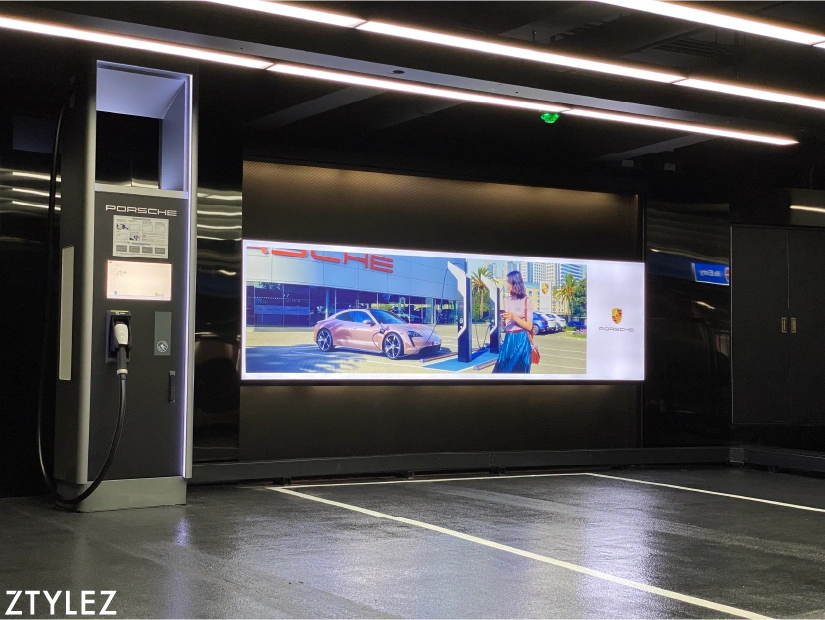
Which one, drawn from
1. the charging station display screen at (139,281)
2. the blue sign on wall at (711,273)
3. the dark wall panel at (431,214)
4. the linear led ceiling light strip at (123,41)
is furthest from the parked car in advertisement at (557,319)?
the linear led ceiling light strip at (123,41)

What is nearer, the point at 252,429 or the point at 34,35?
the point at 34,35

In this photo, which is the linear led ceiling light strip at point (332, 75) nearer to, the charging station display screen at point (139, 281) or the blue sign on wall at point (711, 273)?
the charging station display screen at point (139, 281)

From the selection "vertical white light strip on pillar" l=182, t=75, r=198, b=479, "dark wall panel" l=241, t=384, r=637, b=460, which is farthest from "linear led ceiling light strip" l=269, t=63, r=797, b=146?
"dark wall panel" l=241, t=384, r=637, b=460

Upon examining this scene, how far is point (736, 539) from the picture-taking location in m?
5.82

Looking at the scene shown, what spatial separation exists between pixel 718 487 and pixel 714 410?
A: 7.11 feet

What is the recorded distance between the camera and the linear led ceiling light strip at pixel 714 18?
4.59 metres

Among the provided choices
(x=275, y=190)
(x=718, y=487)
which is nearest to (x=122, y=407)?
(x=275, y=190)

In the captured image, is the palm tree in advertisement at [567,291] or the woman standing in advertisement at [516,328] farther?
the palm tree in advertisement at [567,291]

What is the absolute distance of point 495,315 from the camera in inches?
373

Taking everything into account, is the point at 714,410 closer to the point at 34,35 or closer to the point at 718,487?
the point at 718,487

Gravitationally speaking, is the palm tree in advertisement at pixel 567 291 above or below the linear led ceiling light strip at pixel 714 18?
below

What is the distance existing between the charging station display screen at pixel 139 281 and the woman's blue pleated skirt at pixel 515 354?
141 inches

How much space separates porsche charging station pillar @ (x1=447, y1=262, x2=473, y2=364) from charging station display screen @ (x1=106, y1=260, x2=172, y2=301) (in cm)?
312

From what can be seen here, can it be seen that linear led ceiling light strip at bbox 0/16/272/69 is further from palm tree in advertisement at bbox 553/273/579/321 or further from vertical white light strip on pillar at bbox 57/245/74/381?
palm tree in advertisement at bbox 553/273/579/321
